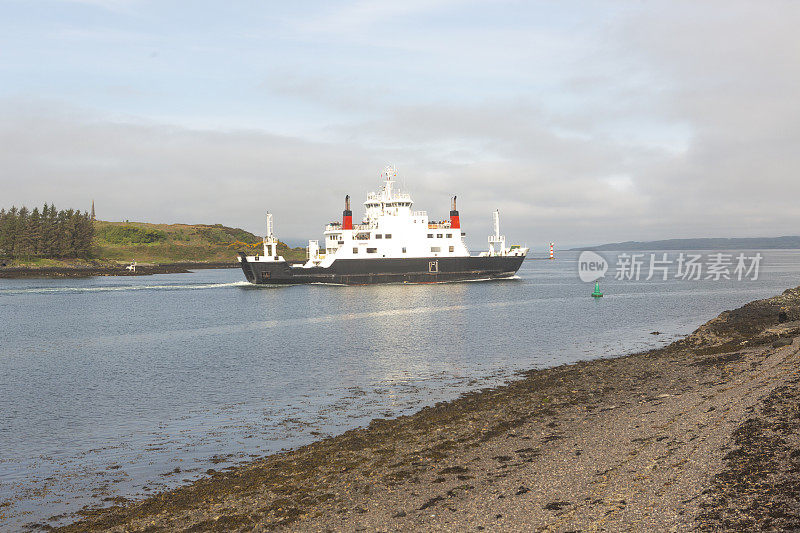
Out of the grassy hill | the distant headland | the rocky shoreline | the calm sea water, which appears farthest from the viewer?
the grassy hill

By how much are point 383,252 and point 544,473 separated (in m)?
61.6

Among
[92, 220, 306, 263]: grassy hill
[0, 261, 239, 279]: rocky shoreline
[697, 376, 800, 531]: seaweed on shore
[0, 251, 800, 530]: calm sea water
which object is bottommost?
[0, 251, 800, 530]: calm sea water

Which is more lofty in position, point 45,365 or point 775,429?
point 775,429

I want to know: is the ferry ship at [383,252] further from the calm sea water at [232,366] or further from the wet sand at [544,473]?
the wet sand at [544,473]

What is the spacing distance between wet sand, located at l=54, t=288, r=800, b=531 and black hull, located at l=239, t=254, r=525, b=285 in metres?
54.5

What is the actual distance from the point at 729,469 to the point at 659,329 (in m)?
27.0

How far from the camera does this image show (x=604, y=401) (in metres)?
16.0

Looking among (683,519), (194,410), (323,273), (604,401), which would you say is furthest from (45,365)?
(323,273)

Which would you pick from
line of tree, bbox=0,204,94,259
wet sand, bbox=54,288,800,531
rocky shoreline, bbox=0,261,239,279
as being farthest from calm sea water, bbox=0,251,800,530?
line of tree, bbox=0,204,94,259

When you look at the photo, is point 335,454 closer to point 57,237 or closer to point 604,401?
point 604,401

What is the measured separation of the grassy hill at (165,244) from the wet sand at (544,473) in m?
129

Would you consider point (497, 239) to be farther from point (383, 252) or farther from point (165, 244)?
point (165, 244)

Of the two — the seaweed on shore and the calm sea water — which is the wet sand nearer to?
the seaweed on shore

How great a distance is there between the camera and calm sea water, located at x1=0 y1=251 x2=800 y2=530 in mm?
13461
